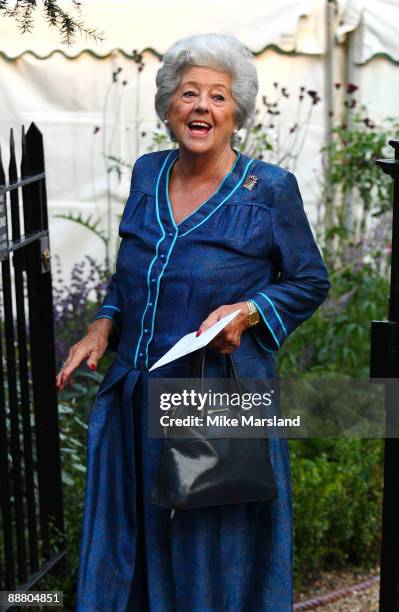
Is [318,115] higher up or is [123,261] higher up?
[318,115]

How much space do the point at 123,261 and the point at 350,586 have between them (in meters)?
2.01

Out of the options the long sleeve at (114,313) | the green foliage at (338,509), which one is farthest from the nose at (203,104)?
the green foliage at (338,509)

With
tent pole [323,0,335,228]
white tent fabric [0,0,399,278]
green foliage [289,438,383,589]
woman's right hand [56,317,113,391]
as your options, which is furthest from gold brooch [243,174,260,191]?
tent pole [323,0,335,228]

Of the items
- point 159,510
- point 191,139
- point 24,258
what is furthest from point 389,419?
point 24,258

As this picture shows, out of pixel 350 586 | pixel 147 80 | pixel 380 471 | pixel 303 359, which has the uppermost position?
pixel 147 80

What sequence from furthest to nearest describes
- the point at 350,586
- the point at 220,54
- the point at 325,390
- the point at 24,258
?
the point at 325,390
the point at 350,586
the point at 24,258
the point at 220,54

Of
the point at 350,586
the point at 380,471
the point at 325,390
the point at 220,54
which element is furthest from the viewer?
the point at 325,390

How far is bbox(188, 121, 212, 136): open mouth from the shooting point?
10.1 ft

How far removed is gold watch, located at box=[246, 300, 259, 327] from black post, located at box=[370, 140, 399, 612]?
1.01 ft

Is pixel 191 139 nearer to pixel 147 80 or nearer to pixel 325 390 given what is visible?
pixel 325 390

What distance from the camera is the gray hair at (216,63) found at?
121 inches

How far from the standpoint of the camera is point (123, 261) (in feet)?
10.6

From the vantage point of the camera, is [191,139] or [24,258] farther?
[24,258]

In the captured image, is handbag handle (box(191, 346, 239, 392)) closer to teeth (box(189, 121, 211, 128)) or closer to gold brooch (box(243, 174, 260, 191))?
gold brooch (box(243, 174, 260, 191))
